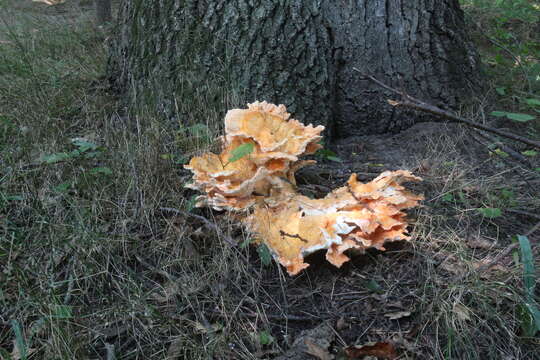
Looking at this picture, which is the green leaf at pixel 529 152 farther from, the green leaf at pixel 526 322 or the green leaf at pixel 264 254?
the green leaf at pixel 264 254

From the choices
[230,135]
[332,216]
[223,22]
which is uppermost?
[223,22]

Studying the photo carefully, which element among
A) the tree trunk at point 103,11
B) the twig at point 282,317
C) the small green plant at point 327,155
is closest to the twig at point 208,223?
the twig at point 282,317

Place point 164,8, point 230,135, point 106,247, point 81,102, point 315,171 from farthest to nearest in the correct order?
point 81,102 → point 164,8 → point 315,171 → point 230,135 → point 106,247

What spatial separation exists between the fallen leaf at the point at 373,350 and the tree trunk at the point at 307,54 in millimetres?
1883

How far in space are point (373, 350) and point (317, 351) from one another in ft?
0.83

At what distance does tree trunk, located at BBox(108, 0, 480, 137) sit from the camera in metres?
3.32

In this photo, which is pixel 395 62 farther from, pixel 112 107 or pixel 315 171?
pixel 112 107

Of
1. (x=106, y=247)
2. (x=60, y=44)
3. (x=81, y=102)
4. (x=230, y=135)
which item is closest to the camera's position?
(x=106, y=247)

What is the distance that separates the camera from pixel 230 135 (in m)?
2.53

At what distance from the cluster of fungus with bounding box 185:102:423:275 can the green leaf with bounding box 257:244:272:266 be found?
0.04 m

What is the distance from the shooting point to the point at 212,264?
2.35m

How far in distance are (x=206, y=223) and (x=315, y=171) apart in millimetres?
959

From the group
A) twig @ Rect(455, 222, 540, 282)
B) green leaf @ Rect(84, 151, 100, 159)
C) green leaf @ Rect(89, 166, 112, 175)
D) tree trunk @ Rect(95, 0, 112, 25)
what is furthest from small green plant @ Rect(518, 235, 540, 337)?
tree trunk @ Rect(95, 0, 112, 25)

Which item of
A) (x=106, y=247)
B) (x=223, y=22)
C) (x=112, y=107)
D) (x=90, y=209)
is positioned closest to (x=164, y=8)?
(x=223, y=22)
